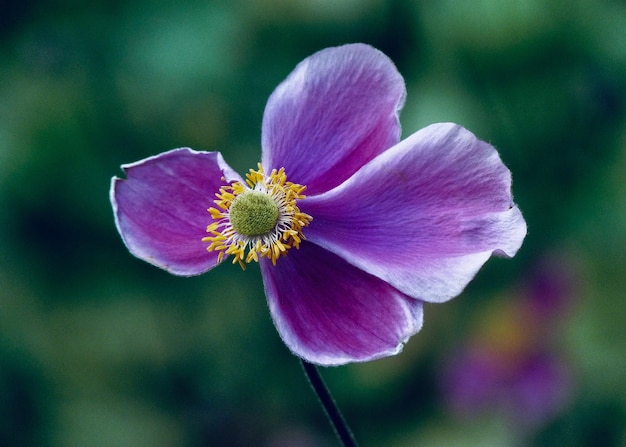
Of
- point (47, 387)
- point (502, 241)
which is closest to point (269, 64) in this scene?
point (47, 387)

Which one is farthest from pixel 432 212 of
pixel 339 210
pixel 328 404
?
pixel 328 404

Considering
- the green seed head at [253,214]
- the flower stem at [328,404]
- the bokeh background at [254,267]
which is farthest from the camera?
the bokeh background at [254,267]

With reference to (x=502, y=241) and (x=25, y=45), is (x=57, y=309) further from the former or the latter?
(x=502, y=241)

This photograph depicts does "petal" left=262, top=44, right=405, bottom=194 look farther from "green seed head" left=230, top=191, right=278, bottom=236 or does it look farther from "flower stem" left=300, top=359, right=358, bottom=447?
"flower stem" left=300, top=359, right=358, bottom=447

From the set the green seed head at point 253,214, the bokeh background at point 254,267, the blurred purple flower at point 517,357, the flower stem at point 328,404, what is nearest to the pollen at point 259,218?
the green seed head at point 253,214

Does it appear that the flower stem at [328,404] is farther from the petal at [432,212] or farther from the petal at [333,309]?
the petal at [432,212]

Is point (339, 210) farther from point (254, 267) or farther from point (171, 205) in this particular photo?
point (254, 267)

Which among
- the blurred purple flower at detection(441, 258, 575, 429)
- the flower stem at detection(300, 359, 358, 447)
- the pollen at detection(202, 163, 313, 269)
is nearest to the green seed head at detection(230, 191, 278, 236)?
the pollen at detection(202, 163, 313, 269)
